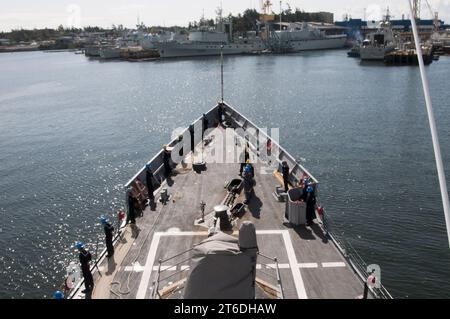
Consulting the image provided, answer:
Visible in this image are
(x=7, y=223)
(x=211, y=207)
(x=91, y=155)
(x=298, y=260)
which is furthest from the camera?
(x=91, y=155)

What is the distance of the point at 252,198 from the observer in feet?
62.6

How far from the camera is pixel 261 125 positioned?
5391 centimetres

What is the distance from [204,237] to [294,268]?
359 centimetres

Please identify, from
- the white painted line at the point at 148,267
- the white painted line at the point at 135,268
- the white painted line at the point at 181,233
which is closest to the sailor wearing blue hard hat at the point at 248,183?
the white painted line at the point at 181,233

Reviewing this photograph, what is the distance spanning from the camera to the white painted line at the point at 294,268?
1220cm

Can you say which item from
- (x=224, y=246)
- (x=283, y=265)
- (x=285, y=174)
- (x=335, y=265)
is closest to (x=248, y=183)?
(x=285, y=174)

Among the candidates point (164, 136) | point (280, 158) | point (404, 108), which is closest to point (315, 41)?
point (404, 108)

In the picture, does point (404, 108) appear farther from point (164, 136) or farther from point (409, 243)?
point (409, 243)

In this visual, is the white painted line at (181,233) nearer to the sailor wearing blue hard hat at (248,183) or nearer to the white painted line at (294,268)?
the white painted line at (294,268)

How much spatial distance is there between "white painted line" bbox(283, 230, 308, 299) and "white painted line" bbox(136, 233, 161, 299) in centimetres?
449

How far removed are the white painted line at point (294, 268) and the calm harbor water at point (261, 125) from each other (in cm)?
678

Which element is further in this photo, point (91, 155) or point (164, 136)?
point (164, 136)

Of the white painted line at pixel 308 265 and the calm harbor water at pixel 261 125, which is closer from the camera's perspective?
the white painted line at pixel 308 265

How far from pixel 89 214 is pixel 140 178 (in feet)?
31.8
